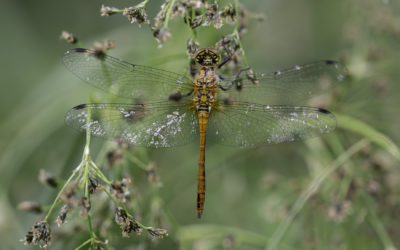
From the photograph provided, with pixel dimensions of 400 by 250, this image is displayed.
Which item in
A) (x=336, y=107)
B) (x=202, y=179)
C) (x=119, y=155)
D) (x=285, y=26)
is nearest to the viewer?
(x=119, y=155)

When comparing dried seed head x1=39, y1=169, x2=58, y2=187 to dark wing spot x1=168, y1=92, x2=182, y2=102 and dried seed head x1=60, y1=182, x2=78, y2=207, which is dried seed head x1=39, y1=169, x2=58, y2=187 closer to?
dried seed head x1=60, y1=182, x2=78, y2=207

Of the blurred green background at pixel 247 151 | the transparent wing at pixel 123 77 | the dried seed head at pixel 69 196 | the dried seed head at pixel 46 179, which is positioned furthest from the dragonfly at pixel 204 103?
the dried seed head at pixel 69 196

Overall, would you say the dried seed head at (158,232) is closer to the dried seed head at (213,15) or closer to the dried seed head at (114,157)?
the dried seed head at (114,157)

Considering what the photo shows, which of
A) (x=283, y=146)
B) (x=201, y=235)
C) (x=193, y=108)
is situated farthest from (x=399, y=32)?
(x=201, y=235)

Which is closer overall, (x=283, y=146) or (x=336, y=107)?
(x=336, y=107)

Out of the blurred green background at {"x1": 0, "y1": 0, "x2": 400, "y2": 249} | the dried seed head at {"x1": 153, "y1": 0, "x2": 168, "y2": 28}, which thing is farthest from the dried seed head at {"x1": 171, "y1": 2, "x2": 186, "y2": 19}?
the blurred green background at {"x1": 0, "y1": 0, "x2": 400, "y2": 249}

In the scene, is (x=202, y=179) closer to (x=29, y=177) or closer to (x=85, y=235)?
(x=85, y=235)
